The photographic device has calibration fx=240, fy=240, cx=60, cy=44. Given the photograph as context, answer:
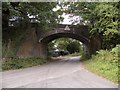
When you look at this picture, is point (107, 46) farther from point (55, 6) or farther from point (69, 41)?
point (69, 41)

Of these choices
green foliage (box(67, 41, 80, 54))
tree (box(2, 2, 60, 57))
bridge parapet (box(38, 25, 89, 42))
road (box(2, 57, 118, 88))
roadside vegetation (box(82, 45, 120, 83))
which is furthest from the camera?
green foliage (box(67, 41, 80, 54))

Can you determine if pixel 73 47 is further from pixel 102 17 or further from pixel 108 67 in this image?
pixel 108 67

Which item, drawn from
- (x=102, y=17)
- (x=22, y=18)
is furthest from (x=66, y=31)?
(x=102, y=17)

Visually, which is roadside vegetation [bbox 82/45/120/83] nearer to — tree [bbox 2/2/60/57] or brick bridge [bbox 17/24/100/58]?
tree [bbox 2/2/60/57]

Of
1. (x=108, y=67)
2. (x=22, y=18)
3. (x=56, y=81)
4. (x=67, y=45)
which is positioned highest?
(x=22, y=18)

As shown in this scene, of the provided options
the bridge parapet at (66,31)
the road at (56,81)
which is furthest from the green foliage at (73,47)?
the road at (56,81)

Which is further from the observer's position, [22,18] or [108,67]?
[22,18]

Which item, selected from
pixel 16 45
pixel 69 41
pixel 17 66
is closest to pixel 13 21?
pixel 16 45

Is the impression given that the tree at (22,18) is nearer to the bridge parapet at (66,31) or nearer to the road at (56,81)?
the bridge parapet at (66,31)

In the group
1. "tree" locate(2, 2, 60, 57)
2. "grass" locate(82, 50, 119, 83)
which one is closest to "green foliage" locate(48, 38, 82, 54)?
"tree" locate(2, 2, 60, 57)

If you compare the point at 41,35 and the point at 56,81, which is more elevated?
the point at 41,35

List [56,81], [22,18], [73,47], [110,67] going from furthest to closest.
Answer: [73,47] < [22,18] < [110,67] < [56,81]

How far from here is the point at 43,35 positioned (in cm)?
2827

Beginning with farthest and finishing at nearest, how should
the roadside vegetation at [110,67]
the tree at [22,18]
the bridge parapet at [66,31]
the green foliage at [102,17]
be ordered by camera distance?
1. the bridge parapet at [66,31]
2. the tree at [22,18]
3. the green foliage at [102,17]
4. the roadside vegetation at [110,67]
